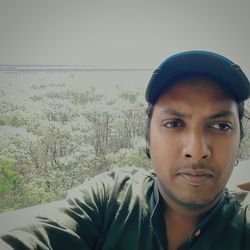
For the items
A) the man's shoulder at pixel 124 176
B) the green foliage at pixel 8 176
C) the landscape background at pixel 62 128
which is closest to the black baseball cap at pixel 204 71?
the man's shoulder at pixel 124 176

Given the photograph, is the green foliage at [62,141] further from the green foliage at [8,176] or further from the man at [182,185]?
the man at [182,185]

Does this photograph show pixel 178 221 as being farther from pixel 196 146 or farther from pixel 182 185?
pixel 196 146

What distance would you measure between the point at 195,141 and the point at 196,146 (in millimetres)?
17

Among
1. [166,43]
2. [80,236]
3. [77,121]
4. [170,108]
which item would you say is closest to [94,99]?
[77,121]

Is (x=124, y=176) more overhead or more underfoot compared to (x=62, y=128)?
more underfoot

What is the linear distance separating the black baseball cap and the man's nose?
17cm

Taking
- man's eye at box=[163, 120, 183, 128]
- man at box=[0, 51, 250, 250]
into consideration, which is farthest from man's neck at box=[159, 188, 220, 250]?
man's eye at box=[163, 120, 183, 128]

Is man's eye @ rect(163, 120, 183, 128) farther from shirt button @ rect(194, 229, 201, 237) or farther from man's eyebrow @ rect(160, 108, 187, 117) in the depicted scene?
shirt button @ rect(194, 229, 201, 237)

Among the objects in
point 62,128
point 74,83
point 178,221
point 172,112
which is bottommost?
point 178,221

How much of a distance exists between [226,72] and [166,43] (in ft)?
2.93

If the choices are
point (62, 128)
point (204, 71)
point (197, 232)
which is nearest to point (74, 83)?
point (62, 128)

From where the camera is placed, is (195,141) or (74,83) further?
(74,83)

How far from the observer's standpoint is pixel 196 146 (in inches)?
33.1

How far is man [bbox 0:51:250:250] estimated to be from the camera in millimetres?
846
